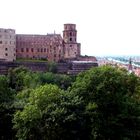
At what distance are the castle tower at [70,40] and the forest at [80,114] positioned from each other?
60.4 m

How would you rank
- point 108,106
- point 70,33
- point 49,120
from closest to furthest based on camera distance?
point 49,120
point 108,106
point 70,33

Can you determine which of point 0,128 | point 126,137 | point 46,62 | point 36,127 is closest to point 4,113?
point 0,128

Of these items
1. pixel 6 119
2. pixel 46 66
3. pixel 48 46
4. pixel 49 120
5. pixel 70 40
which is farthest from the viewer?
pixel 70 40

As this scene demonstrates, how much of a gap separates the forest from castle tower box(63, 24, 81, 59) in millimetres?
60374

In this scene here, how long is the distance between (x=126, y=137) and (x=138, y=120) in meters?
2.50

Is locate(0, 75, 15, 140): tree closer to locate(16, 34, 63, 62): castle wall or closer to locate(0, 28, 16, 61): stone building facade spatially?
locate(0, 28, 16, 61): stone building facade

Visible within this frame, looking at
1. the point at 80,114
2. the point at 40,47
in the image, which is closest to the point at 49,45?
the point at 40,47

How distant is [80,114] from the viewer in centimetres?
3800

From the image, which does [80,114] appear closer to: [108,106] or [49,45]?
[108,106]

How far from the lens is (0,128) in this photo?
40281mm

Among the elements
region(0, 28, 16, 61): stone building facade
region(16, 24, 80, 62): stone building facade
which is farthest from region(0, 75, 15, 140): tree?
region(16, 24, 80, 62): stone building facade

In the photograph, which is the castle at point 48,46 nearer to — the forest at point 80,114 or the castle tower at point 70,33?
the castle tower at point 70,33

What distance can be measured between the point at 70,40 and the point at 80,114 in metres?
65.7

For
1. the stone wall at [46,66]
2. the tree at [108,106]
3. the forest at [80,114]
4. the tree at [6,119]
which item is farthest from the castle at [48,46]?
Result: the tree at [108,106]
